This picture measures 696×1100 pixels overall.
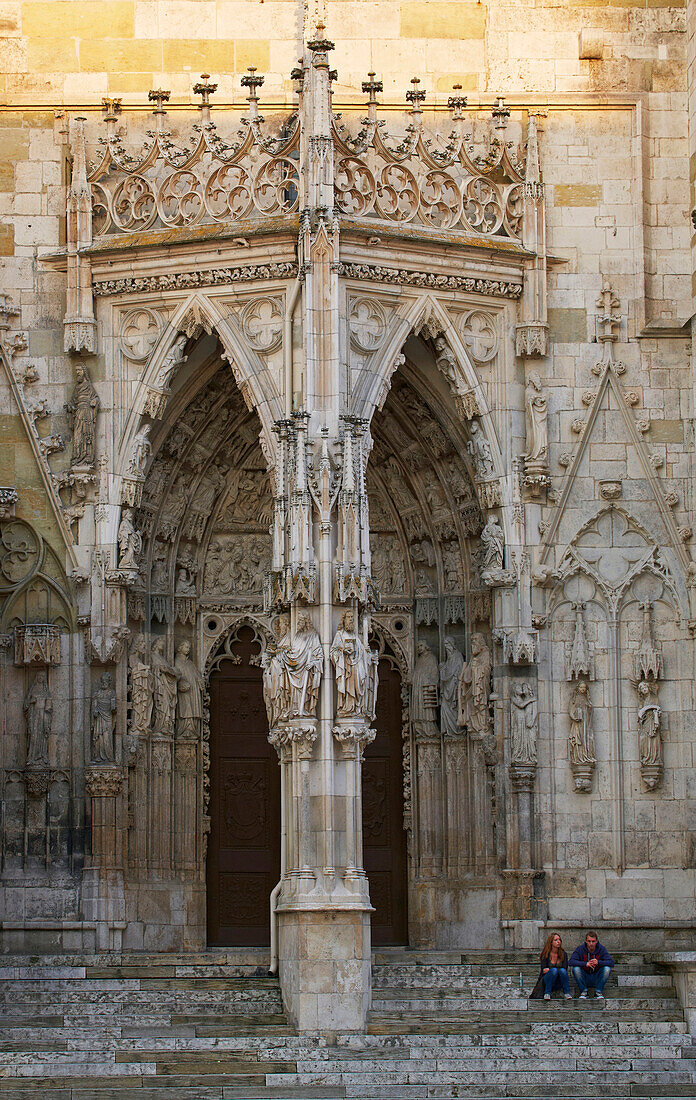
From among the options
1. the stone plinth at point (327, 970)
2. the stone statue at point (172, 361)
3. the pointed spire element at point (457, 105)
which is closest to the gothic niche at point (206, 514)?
the stone statue at point (172, 361)

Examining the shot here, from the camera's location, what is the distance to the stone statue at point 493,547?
22.6 meters

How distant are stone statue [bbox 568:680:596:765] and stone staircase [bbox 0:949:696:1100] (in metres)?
1.99

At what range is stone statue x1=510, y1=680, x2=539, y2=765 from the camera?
73.0 ft

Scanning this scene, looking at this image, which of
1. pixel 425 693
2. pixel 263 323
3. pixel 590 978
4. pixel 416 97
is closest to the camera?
pixel 590 978

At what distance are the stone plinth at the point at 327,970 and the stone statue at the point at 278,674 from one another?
174 cm

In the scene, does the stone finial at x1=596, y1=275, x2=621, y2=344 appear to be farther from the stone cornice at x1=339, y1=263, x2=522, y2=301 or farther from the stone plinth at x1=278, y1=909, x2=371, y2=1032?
the stone plinth at x1=278, y1=909, x2=371, y2=1032

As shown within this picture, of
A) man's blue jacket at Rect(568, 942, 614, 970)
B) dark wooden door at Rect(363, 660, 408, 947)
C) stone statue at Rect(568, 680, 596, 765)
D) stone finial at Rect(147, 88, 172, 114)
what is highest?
stone finial at Rect(147, 88, 172, 114)

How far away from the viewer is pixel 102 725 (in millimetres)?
22141

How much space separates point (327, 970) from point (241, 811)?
3.86 metres

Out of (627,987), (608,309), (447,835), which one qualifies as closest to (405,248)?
(608,309)

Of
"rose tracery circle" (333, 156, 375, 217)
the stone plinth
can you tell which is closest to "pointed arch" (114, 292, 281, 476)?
"rose tracery circle" (333, 156, 375, 217)

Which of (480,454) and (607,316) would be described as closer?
(480,454)

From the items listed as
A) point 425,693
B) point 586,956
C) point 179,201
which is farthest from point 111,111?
point 586,956

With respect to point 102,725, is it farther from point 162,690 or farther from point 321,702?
point 321,702
